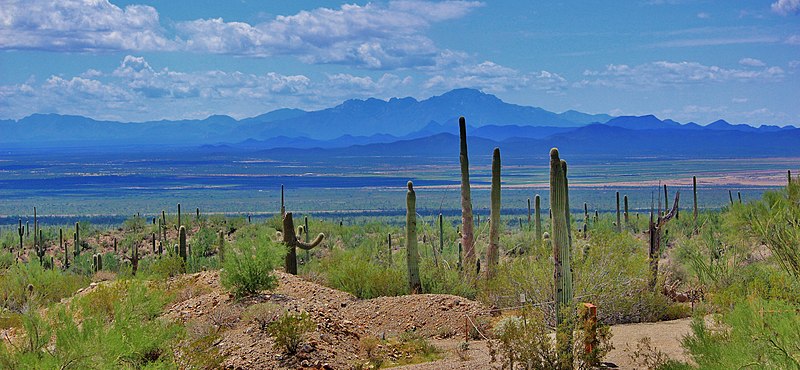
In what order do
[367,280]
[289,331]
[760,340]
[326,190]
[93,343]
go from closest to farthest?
[93,343] < [760,340] < [289,331] < [367,280] < [326,190]

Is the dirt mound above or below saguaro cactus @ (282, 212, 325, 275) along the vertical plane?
below

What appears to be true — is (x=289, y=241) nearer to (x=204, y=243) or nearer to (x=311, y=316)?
(x=311, y=316)

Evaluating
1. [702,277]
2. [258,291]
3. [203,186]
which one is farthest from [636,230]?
[203,186]

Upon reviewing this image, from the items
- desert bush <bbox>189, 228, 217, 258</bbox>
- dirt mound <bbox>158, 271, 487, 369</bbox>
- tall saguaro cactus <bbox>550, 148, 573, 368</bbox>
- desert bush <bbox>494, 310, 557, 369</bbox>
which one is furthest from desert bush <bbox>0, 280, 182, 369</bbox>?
desert bush <bbox>189, 228, 217, 258</bbox>

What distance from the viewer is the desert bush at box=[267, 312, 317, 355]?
13648 mm

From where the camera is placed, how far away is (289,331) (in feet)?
44.8

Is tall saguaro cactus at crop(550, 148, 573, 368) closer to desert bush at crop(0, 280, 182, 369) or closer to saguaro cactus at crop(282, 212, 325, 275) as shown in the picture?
desert bush at crop(0, 280, 182, 369)

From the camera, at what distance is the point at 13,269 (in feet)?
69.2

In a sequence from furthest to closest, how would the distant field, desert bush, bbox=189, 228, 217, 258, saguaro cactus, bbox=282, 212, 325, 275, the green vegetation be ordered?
the distant field → desert bush, bbox=189, 228, 217, 258 → saguaro cactus, bbox=282, 212, 325, 275 → the green vegetation

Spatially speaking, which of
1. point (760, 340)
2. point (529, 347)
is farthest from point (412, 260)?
point (760, 340)

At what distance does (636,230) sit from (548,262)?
23179 millimetres

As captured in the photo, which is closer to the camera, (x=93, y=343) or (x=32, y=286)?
(x=93, y=343)

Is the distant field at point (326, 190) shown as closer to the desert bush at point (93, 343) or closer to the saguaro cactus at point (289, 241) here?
the saguaro cactus at point (289, 241)

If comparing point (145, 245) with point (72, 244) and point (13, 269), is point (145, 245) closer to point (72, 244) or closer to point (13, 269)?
point (72, 244)
